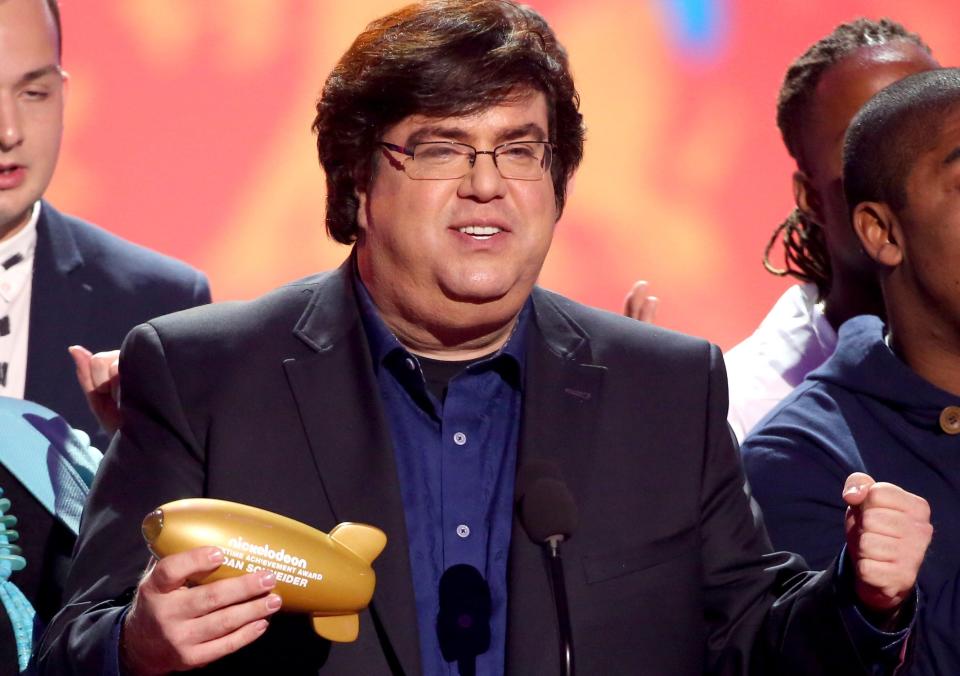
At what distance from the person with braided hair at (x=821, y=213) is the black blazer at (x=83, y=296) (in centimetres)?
117

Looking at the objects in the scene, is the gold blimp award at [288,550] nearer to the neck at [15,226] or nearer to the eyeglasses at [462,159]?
the eyeglasses at [462,159]

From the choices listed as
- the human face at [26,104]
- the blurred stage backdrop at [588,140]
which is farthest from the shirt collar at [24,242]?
the blurred stage backdrop at [588,140]

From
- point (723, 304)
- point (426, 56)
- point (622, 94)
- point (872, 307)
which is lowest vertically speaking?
point (723, 304)

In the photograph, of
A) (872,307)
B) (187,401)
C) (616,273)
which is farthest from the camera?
(616,273)

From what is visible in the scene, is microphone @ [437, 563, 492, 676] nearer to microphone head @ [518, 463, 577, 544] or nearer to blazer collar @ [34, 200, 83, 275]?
microphone head @ [518, 463, 577, 544]

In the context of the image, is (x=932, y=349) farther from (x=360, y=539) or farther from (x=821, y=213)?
(x=360, y=539)

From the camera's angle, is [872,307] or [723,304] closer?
[872,307]

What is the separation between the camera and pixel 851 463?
7.71ft

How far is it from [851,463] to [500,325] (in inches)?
24.2

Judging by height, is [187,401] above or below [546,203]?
below

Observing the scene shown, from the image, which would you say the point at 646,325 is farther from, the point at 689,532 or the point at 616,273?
the point at 616,273

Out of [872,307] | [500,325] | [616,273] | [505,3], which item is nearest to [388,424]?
[500,325]

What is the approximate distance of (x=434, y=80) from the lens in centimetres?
211

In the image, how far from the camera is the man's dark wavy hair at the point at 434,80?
211 centimetres
